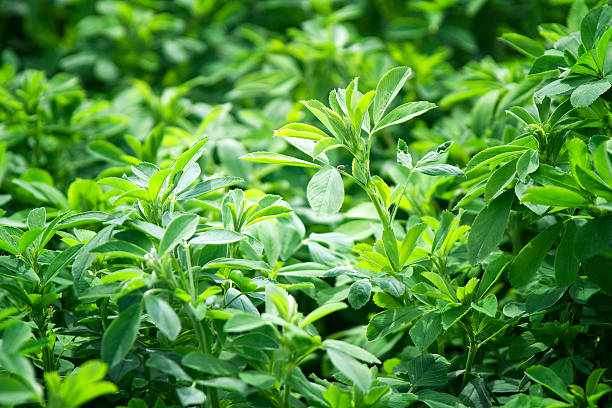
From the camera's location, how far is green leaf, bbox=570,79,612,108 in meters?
0.95

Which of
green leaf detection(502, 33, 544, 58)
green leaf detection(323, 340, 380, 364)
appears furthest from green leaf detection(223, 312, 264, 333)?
green leaf detection(502, 33, 544, 58)

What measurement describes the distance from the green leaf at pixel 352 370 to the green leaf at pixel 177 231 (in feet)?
0.88

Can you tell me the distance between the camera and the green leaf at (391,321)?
99cm

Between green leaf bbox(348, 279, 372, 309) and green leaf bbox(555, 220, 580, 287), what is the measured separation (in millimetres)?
301

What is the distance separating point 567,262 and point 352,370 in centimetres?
40

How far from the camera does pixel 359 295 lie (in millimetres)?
941

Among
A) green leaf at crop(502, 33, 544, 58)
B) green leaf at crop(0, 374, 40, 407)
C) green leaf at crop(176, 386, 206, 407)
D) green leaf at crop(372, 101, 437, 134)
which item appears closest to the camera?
green leaf at crop(0, 374, 40, 407)

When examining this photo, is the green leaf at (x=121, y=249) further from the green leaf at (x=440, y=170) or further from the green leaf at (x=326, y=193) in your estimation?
the green leaf at (x=440, y=170)

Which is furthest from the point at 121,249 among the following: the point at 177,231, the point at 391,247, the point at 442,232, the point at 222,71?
the point at 222,71

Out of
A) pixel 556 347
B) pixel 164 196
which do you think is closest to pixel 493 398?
pixel 556 347

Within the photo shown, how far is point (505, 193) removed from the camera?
1.00 meters

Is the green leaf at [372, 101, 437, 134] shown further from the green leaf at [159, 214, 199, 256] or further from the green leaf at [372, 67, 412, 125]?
the green leaf at [159, 214, 199, 256]

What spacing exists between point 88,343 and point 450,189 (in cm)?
81

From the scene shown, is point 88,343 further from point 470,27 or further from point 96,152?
point 470,27
